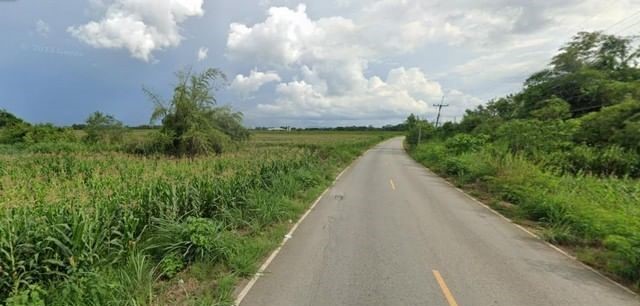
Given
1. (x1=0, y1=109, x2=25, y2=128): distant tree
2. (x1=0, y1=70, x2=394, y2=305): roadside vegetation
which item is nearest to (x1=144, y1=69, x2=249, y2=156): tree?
(x1=0, y1=70, x2=394, y2=305): roadside vegetation

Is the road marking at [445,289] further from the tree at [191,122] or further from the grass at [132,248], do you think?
the tree at [191,122]

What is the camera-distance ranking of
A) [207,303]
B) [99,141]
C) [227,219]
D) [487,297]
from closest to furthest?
A: 1. [207,303]
2. [487,297]
3. [227,219]
4. [99,141]

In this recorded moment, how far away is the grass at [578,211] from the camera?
18.6 feet

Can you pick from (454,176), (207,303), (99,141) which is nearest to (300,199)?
(207,303)

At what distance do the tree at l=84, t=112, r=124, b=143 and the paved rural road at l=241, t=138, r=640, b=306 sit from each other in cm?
3692

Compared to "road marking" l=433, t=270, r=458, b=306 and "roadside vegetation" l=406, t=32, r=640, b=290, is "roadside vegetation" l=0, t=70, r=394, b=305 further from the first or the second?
"roadside vegetation" l=406, t=32, r=640, b=290

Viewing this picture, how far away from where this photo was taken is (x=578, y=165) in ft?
51.6

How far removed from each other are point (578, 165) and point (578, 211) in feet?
32.9

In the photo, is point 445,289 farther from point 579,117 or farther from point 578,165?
point 579,117

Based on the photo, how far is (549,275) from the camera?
17.5 feet

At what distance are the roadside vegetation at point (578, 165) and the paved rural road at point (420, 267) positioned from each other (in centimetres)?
97

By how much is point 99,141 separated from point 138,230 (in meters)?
37.7

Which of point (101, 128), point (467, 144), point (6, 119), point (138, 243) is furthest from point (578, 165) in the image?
point (6, 119)

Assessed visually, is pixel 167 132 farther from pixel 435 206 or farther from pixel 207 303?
pixel 207 303
